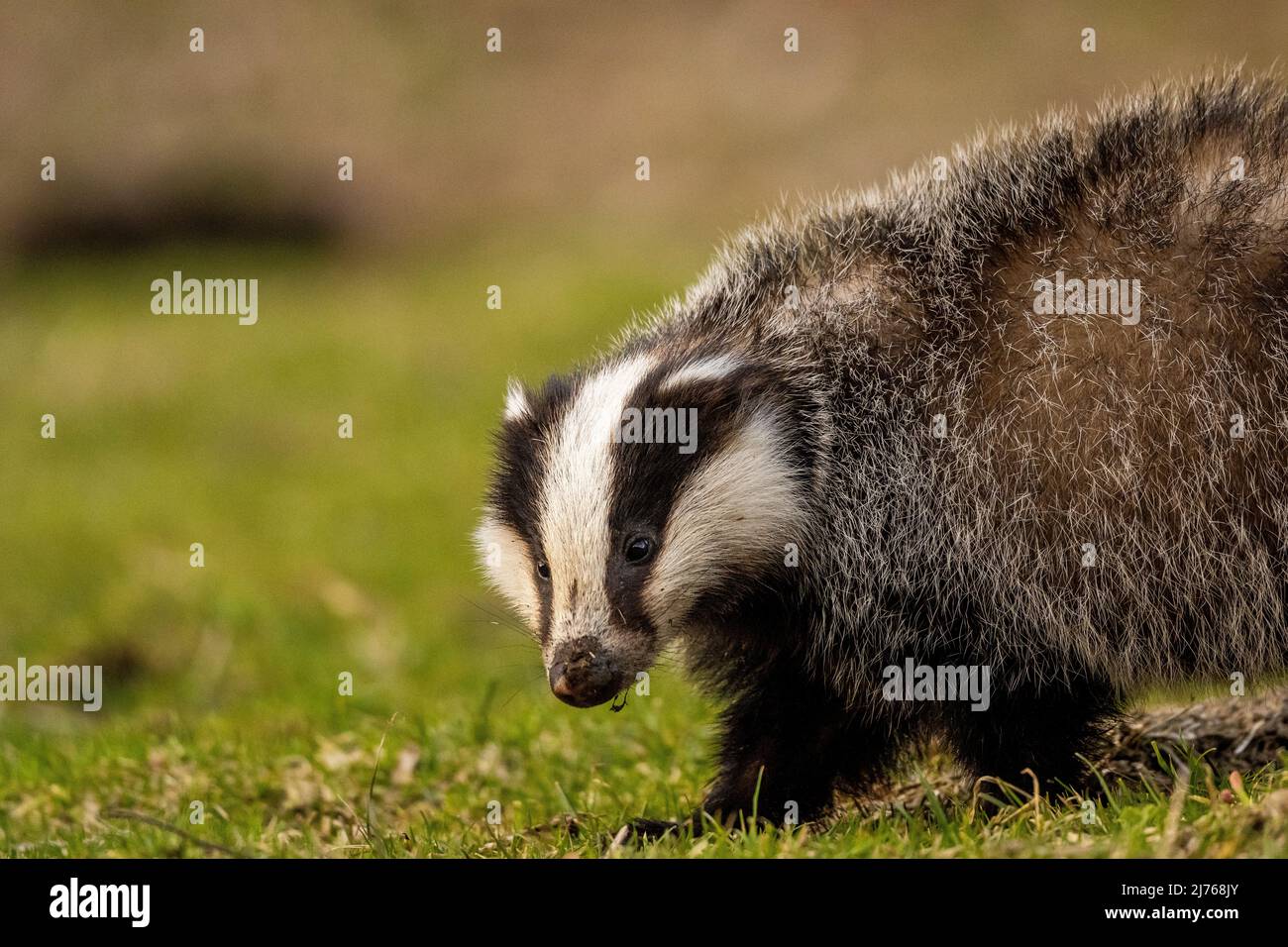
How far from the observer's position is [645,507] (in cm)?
575

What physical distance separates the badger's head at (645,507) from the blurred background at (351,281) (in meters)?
1.39

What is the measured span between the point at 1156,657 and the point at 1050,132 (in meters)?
2.24

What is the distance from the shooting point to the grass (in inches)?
237

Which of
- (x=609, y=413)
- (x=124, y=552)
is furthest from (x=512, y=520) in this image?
(x=124, y=552)

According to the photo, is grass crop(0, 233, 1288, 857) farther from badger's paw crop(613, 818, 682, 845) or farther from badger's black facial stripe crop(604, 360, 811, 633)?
badger's black facial stripe crop(604, 360, 811, 633)

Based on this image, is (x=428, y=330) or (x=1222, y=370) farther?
(x=428, y=330)

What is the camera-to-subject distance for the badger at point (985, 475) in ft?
19.1

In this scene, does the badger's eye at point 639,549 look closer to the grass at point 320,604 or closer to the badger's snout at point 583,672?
the badger's snout at point 583,672

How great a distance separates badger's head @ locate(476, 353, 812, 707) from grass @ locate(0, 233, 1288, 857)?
780 mm

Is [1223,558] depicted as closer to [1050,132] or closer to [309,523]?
[1050,132]

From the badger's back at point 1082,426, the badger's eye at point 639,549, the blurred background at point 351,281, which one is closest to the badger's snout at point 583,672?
the badger's eye at point 639,549

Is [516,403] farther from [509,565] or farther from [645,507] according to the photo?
[645,507]

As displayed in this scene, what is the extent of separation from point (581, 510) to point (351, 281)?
1805 centimetres

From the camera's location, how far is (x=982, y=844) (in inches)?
197
